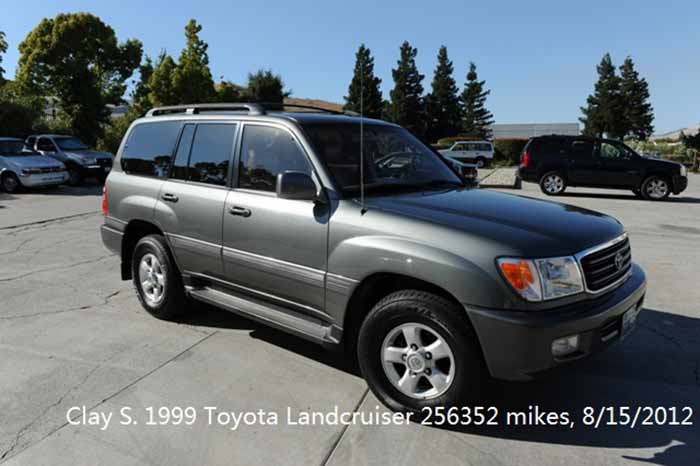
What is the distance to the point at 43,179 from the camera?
16031mm

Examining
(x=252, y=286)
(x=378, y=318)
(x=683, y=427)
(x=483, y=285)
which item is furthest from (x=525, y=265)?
(x=252, y=286)

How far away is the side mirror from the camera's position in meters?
3.35

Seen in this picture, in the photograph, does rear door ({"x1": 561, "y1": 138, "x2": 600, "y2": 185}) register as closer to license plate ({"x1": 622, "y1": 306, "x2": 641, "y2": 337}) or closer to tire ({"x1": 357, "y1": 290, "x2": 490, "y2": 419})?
license plate ({"x1": 622, "y1": 306, "x2": 641, "y2": 337})

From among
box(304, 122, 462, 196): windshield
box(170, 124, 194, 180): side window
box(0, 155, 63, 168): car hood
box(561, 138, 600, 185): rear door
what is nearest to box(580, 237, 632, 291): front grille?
box(304, 122, 462, 196): windshield

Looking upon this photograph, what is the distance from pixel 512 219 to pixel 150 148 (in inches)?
135

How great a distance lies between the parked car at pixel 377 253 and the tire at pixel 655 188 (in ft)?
41.8

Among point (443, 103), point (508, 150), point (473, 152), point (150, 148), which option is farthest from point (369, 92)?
point (150, 148)

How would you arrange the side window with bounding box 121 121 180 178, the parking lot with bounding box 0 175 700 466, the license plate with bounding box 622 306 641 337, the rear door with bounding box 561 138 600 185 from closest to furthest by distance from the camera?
the parking lot with bounding box 0 175 700 466
the license plate with bounding box 622 306 641 337
the side window with bounding box 121 121 180 178
the rear door with bounding box 561 138 600 185

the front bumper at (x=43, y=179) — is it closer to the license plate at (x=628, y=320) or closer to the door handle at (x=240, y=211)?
the door handle at (x=240, y=211)

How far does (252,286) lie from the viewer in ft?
13.0

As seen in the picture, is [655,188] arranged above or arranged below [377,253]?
below

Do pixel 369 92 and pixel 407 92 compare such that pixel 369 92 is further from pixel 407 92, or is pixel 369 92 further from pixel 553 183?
pixel 553 183

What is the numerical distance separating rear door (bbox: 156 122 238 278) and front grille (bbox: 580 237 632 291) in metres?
2.60

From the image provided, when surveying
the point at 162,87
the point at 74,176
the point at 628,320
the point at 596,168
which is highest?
the point at 162,87
